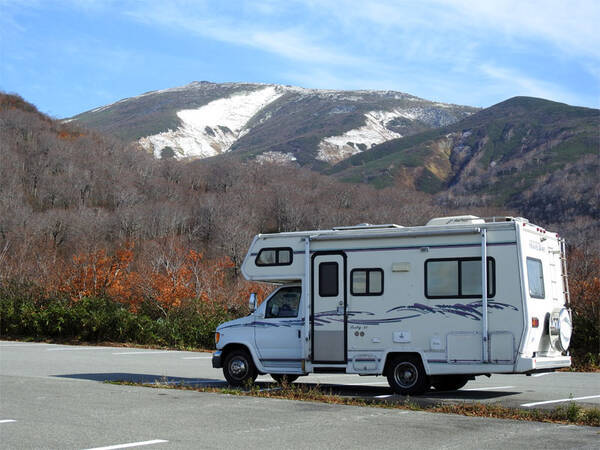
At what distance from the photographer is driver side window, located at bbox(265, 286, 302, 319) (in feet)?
47.1

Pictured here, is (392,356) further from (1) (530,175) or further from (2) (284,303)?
(1) (530,175)

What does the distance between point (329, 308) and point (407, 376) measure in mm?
1750

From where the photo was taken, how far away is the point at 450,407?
1138 centimetres

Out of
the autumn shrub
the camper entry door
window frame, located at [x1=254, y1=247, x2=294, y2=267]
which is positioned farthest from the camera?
the autumn shrub

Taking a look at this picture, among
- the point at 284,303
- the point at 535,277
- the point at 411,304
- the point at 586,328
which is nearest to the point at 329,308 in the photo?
the point at 284,303

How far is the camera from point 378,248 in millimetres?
13609

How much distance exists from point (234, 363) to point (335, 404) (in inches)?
135

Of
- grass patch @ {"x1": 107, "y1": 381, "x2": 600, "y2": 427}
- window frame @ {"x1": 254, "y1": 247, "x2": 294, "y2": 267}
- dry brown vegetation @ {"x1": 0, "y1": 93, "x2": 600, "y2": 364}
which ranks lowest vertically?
grass patch @ {"x1": 107, "y1": 381, "x2": 600, "y2": 427}

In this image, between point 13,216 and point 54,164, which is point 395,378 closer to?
point 13,216

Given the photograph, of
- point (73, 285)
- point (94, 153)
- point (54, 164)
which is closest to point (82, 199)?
point (54, 164)

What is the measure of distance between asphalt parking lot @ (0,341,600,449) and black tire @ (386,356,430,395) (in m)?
0.25

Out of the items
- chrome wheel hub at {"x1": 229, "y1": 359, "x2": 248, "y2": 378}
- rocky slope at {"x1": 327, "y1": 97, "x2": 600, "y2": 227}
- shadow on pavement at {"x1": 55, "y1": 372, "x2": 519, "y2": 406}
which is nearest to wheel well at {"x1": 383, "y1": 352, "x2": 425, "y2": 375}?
shadow on pavement at {"x1": 55, "y1": 372, "x2": 519, "y2": 406}

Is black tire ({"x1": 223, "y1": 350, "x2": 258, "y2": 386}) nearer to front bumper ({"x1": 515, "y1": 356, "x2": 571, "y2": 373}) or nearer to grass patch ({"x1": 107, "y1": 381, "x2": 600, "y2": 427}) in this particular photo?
grass patch ({"x1": 107, "y1": 381, "x2": 600, "y2": 427})

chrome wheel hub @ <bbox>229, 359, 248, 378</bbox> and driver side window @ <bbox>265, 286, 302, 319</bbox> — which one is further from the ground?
driver side window @ <bbox>265, 286, 302, 319</bbox>
